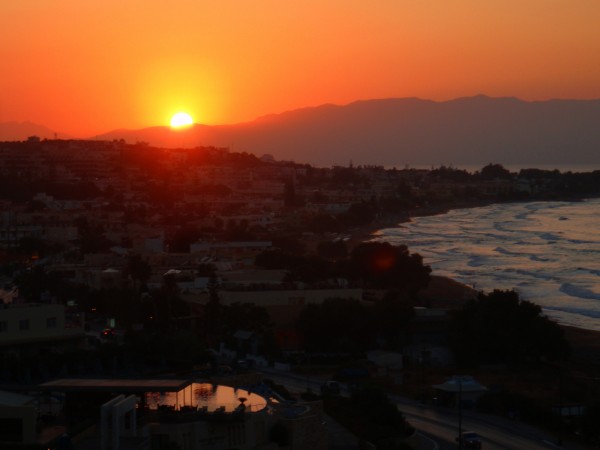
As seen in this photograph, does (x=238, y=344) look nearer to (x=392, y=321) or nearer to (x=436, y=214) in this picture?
(x=392, y=321)

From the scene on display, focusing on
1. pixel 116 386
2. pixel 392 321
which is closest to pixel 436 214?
pixel 392 321

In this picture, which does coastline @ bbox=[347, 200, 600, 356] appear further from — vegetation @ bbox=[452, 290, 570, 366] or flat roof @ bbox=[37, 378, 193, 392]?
flat roof @ bbox=[37, 378, 193, 392]

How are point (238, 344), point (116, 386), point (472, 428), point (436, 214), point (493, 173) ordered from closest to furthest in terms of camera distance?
point (116, 386), point (472, 428), point (238, 344), point (436, 214), point (493, 173)

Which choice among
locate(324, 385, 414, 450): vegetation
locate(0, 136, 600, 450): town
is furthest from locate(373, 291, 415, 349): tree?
locate(324, 385, 414, 450): vegetation

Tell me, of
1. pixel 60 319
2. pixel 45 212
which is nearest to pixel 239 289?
pixel 60 319

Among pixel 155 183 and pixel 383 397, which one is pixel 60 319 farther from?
pixel 155 183

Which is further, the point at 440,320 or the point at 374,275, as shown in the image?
the point at 374,275

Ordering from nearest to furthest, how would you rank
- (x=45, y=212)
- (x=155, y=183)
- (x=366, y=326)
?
(x=366, y=326) < (x=45, y=212) < (x=155, y=183)
